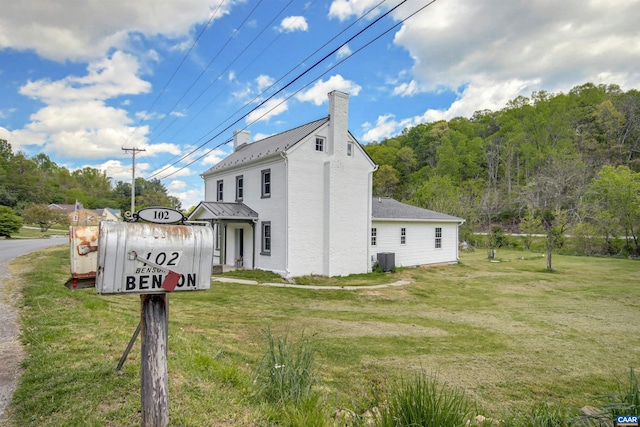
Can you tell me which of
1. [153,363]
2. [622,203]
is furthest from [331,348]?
[622,203]

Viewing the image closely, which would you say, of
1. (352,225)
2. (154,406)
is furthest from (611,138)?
(154,406)

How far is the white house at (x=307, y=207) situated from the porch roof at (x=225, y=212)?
0.05 meters

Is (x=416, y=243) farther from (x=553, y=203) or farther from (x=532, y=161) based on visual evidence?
(x=532, y=161)

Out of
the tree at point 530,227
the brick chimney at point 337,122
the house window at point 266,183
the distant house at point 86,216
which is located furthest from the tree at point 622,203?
the distant house at point 86,216

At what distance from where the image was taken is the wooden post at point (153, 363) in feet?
8.90

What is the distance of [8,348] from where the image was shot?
4.34 meters

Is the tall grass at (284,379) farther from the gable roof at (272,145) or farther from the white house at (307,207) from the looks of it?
the gable roof at (272,145)

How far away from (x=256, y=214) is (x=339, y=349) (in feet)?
36.6

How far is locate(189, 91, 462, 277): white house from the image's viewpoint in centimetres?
1509

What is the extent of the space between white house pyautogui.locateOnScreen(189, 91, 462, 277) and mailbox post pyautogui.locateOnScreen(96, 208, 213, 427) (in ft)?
39.4

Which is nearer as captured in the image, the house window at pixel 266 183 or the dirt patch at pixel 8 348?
the dirt patch at pixel 8 348

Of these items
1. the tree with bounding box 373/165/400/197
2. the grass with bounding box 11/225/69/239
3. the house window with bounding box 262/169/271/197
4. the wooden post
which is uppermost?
the tree with bounding box 373/165/400/197

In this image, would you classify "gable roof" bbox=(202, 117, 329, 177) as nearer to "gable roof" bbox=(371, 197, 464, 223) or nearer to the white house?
the white house

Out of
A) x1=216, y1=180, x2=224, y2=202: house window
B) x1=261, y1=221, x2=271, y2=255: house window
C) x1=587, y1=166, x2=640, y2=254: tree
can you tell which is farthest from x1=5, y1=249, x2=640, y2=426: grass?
x1=587, y1=166, x2=640, y2=254: tree
